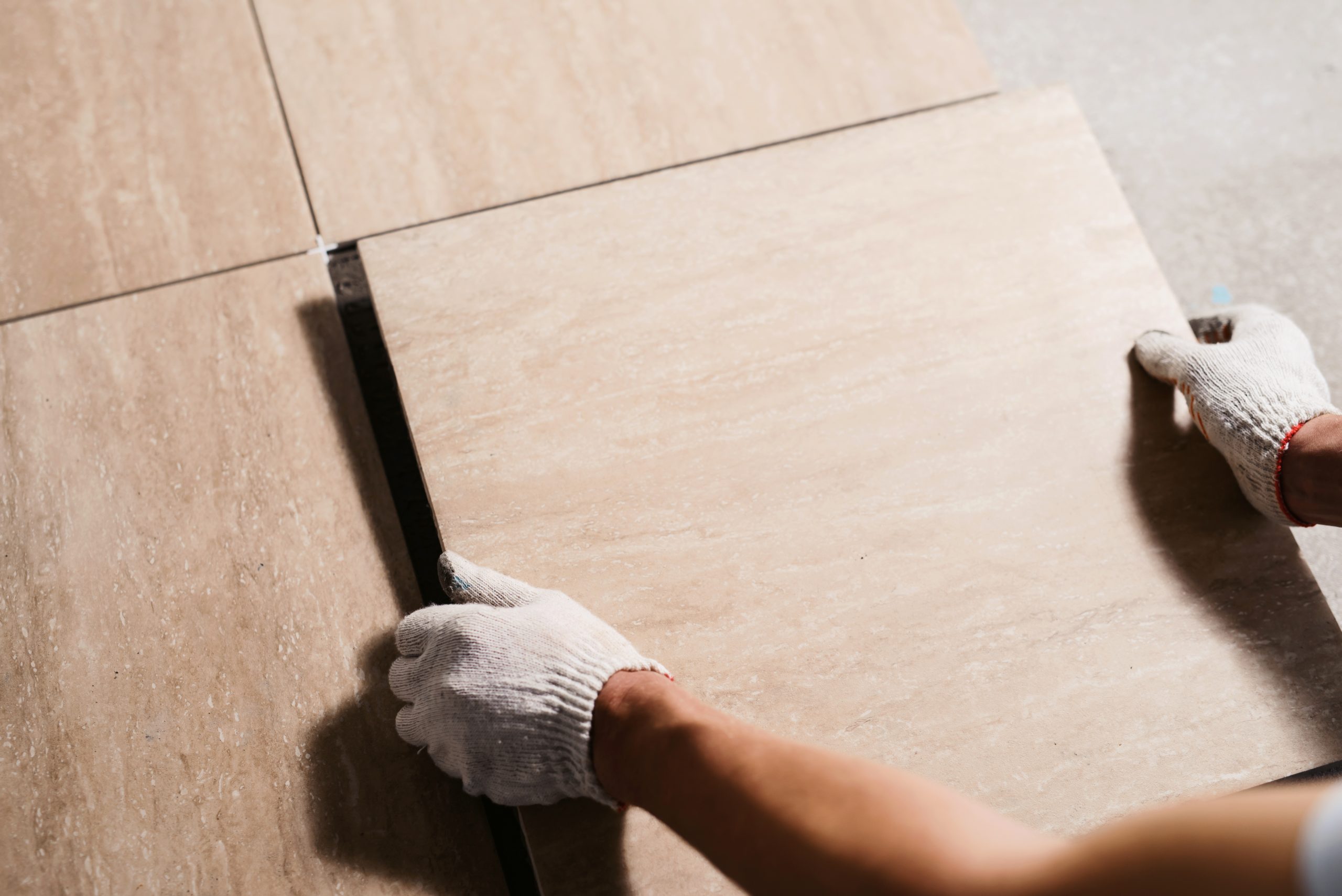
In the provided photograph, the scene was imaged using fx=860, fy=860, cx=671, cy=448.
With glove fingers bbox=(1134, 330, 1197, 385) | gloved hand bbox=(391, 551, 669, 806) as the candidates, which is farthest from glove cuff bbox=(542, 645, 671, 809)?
glove fingers bbox=(1134, 330, 1197, 385)

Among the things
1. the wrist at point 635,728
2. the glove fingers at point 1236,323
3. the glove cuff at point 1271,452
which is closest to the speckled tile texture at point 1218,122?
the glove fingers at point 1236,323

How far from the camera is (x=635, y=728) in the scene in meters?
0.72

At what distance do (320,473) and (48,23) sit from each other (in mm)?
637

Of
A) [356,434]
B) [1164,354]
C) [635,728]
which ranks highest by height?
[356,434]

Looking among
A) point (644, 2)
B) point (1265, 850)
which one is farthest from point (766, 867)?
point (644, 2)

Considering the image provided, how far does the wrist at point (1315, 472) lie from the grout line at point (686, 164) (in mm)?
535

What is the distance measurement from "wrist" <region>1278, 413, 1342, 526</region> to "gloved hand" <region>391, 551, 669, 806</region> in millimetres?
644

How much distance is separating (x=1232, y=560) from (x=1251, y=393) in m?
0.17

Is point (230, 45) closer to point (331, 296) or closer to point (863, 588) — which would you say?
point (331, 296)

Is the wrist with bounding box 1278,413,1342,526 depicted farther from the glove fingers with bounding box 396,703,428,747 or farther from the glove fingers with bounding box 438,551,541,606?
the glove fingers with bounding box 396,703,428,747

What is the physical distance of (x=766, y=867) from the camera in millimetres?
560

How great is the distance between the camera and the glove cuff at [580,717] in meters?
0.73

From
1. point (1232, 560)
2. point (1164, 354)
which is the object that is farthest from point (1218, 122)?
point (1232, 560)

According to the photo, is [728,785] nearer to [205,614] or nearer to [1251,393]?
[205,614]
